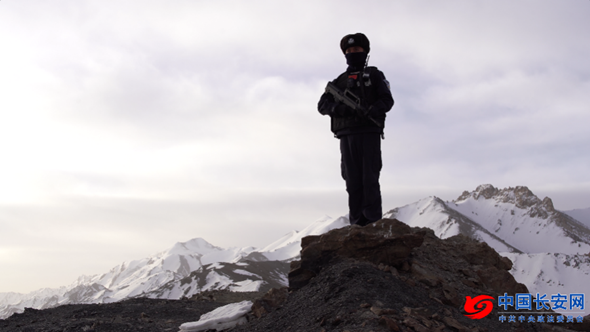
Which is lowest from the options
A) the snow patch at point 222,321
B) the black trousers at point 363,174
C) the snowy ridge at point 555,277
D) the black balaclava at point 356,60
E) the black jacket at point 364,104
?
the snowy ridge at point 555,277

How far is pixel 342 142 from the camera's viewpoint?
771 centimetres

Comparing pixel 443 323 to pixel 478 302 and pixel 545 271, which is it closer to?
pixel 478 302

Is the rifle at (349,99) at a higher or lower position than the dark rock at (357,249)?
higher

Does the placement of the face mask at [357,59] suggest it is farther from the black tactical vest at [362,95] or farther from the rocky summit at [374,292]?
the rocky summit at [374,292]

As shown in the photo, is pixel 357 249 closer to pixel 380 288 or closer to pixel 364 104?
pixel 380 288

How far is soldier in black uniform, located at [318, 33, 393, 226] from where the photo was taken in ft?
24.1

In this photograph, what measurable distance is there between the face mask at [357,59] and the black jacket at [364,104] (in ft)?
0.55

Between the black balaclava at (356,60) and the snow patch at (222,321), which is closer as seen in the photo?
the snow patch at (222,321)

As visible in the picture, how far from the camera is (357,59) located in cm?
772

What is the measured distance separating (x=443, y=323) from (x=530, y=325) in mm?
2025

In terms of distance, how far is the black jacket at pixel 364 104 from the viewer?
7.30 meters

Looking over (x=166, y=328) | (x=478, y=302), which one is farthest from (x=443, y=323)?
(x=166, y=328)

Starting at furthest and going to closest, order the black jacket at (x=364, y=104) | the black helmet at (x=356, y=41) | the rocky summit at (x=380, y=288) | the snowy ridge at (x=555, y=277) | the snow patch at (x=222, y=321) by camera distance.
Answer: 1. the snowy ridge at (x=555, y=277)
2. the black helmet at (x=356, y=41)
3. the black jacket at (x=364, y=104)
4. the snow patch at (x=222, y=321)
5. the rocky summit at (x=380, y=288)

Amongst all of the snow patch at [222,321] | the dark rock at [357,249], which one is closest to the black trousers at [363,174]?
the dark rock at [357,249]
